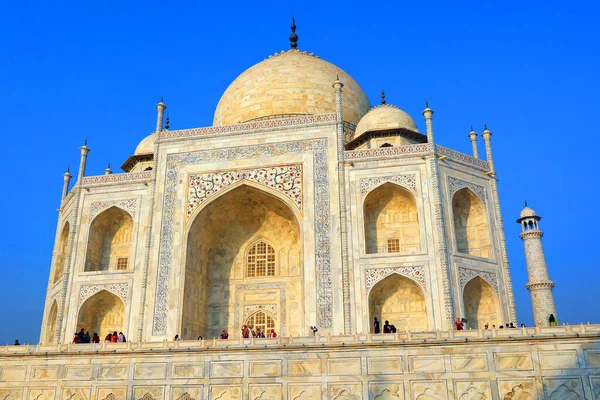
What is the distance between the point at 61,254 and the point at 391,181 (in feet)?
35.4

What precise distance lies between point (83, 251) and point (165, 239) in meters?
2.63

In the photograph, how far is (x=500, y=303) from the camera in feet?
50.5

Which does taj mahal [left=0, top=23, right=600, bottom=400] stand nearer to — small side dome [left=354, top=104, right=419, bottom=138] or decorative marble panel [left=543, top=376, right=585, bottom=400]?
small side dome [left=354, top=104, right=419, bottom=138]

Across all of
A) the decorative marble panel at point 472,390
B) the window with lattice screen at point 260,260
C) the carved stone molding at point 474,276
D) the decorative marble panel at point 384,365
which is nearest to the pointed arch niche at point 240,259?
the window with lattice screen at point 260,260

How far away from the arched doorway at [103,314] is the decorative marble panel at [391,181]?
7645 mm

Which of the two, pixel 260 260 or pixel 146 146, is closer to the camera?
pixel 260 260

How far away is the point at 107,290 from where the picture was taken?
16.3m

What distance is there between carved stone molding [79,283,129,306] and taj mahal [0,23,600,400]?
0.20 feet

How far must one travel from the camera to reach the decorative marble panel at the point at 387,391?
10.6m

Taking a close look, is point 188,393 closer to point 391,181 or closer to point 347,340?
point 347,340

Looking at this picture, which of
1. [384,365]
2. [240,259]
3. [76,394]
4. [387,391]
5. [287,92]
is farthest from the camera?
[287,92]

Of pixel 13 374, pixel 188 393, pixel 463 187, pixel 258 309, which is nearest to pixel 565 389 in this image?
pixel 188 393

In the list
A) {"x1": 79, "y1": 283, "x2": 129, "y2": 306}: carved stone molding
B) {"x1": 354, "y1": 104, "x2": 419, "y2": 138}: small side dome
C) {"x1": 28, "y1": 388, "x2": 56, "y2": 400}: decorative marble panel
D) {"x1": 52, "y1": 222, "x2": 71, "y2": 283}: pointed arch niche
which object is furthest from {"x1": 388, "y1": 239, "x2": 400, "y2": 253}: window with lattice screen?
{"x1": 52, "y1": 222, "x2": 71, "y2": 283}: pointed arch niche

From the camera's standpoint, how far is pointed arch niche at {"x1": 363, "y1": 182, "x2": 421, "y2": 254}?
52.0ft
